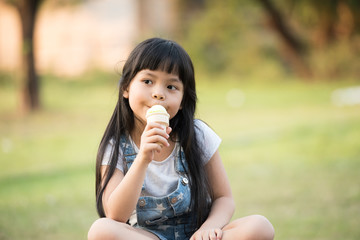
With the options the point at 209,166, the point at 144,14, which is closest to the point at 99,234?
the point at 209,166

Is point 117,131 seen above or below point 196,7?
below

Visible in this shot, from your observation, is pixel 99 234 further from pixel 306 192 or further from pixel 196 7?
pixel 196 7

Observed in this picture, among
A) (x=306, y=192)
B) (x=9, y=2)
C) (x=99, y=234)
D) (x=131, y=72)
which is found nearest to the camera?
(x=99, y=234)

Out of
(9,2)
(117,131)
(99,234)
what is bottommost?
(99,234)

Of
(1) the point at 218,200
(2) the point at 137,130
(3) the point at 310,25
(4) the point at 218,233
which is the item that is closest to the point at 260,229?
(4) the point at 218,233

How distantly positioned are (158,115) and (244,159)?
10.4 ft

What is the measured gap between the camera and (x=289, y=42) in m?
10.0

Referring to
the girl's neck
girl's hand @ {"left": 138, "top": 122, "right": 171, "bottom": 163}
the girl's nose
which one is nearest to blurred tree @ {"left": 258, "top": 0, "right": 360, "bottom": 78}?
the girl's neck

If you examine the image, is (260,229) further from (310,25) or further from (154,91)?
(310,25)

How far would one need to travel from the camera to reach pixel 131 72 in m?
2.03

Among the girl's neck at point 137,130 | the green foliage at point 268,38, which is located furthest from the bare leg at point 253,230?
the green foliage at point 268,38

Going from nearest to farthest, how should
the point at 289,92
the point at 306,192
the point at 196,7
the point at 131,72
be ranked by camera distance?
the point at 131,72, the point at 306,192, the point at 289,92, the point at 196,7

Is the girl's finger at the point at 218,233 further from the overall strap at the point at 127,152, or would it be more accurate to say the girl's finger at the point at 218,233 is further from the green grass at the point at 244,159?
the green grass at the point at 244,159

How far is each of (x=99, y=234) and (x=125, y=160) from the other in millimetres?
369
